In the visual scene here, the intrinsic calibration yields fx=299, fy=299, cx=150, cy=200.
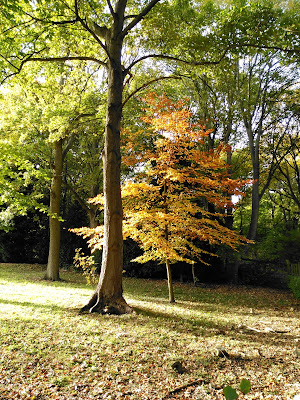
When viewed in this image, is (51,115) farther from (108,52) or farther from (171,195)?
(171,195)

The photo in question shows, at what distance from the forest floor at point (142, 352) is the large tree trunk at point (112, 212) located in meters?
0.51

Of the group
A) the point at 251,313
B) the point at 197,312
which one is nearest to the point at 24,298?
the point at 197,312

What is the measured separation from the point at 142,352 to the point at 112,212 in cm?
345

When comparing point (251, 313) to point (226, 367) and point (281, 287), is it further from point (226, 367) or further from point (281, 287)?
point (281, 287)

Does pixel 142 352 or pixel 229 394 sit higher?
pixel 229 394

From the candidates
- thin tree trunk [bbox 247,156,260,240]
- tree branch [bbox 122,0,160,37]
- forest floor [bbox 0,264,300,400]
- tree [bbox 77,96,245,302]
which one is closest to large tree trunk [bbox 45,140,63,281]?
tree [bbox 77,96,245,302]

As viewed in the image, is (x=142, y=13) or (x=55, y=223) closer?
(x=142, y=13)

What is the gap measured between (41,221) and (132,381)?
17144mm

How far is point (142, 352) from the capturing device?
4496 millimetres

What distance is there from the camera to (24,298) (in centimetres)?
860

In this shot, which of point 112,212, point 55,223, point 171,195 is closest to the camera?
point 112,212

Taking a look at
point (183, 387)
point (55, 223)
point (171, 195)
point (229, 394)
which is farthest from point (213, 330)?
point (55, 223)

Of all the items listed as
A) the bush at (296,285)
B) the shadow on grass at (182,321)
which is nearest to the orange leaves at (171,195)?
the shadow on grass at (182,321)

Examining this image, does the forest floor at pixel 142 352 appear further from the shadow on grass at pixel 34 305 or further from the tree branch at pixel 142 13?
the tree branch at pixel 142 13
